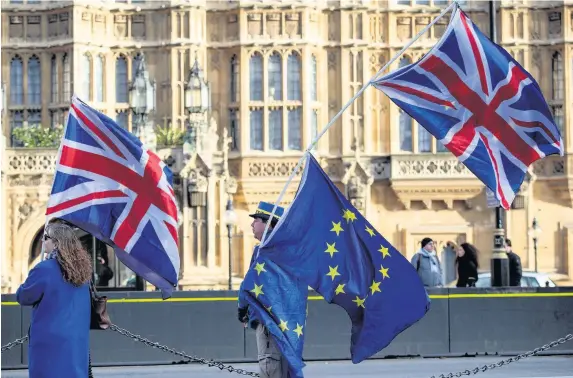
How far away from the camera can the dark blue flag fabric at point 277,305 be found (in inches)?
538

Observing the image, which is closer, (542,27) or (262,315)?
(262,315)

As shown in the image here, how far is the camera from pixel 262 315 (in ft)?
44.9

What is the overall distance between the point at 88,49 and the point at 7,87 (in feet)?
8.65

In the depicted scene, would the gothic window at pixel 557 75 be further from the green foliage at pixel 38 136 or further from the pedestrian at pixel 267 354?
the pedestrian at pixel 267 354

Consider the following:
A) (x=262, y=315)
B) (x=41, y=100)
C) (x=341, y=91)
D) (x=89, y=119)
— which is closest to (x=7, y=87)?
(x=41, y=100)

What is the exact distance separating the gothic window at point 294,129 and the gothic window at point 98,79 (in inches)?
216

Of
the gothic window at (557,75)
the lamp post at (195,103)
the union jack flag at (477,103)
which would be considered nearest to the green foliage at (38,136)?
the lamp post at (195,103)

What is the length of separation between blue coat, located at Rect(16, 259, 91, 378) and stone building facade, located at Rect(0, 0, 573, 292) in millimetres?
32778

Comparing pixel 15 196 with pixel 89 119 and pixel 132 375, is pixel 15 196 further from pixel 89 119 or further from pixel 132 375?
pixel 89 119

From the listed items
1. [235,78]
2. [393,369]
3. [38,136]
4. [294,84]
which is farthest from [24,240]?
[393,369]

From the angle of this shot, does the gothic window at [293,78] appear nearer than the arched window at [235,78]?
Yes

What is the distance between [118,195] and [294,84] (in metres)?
30.1

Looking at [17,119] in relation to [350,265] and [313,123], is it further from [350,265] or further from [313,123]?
[350,265]

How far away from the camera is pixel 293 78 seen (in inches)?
1817
